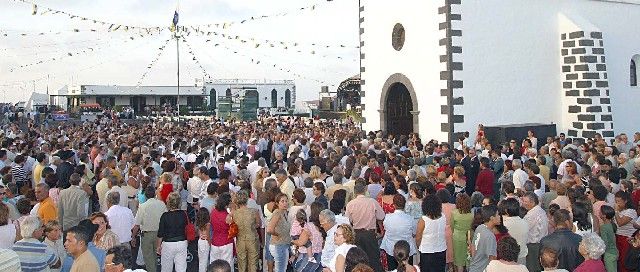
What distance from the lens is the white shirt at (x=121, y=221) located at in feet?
27.5

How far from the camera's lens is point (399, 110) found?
68.0 feet

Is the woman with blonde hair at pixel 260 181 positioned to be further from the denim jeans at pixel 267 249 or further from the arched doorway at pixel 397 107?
the arched doorway at pixel 397 107

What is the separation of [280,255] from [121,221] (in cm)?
229

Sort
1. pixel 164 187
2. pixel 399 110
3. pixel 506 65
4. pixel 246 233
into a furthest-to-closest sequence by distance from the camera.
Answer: pixel 399 110 → pixel 506 65 → pixel 164 187 → pixel 246 233

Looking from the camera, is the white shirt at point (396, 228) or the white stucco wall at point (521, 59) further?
the white stucco wall at point (521, 59)

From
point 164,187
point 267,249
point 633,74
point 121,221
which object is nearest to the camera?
point 121,221

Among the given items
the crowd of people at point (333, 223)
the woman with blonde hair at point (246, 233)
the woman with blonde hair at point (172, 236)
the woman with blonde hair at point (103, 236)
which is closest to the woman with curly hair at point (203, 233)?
the crowd of people at point (333, 223)

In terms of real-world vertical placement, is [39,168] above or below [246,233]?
above

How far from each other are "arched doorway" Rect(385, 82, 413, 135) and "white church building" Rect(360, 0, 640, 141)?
37 millimetres

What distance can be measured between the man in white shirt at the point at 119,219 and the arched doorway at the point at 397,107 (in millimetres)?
12393

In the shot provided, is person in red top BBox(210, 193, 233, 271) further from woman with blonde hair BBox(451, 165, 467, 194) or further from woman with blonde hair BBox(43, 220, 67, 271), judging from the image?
woman with blonde hair BBox(451, 165, 467, 194)

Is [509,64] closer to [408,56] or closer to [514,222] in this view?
[408,56]

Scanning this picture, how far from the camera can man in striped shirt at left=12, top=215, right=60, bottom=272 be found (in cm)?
603

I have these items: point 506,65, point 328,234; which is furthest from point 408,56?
→ point 328,234
